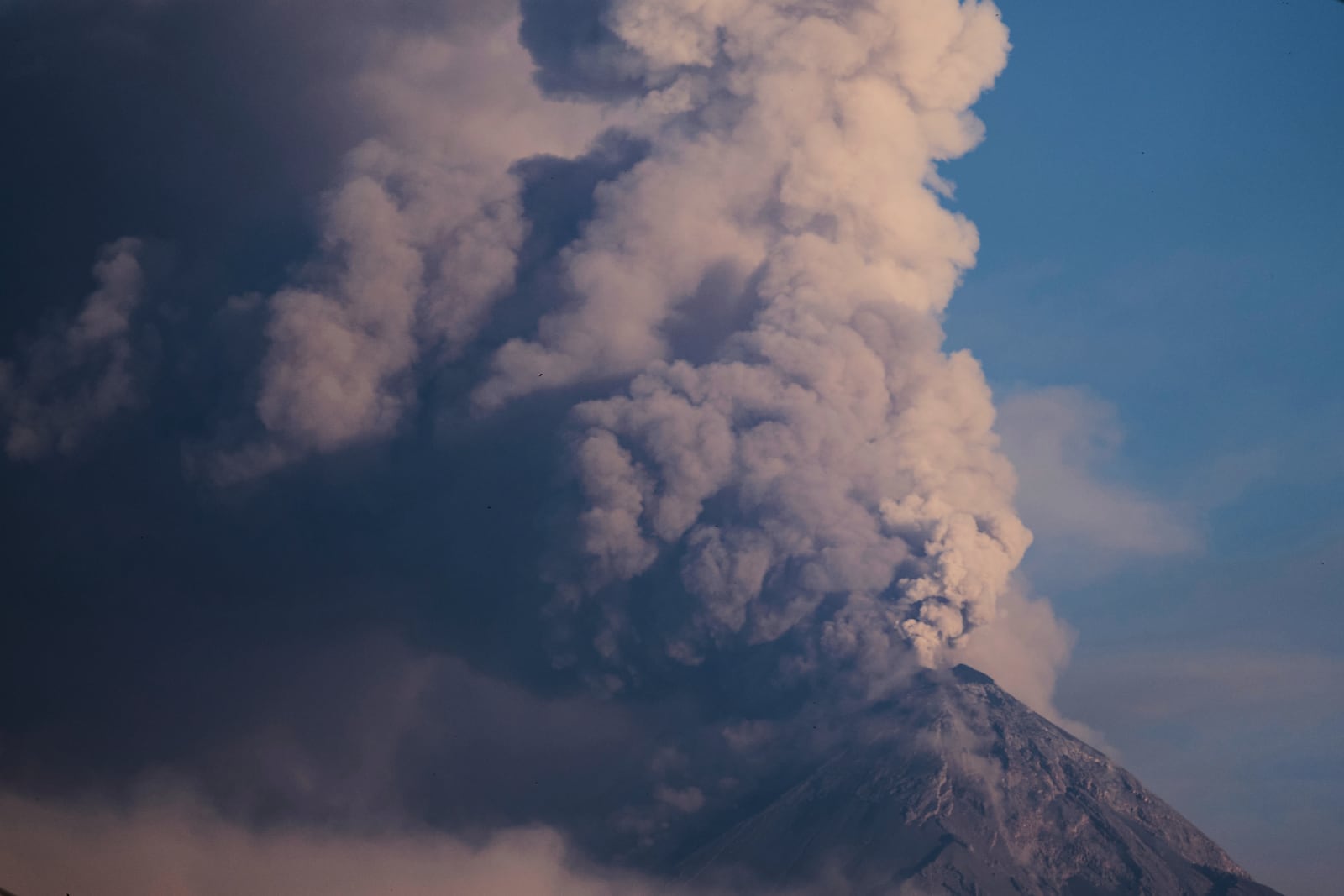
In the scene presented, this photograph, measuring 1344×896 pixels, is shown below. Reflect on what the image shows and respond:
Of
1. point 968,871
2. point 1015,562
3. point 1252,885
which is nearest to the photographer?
point 1015,562

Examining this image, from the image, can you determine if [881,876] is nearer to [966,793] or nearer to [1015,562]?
[966,793]

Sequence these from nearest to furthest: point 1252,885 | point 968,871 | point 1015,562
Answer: point 1015,562, point 968,871, point 1252,885

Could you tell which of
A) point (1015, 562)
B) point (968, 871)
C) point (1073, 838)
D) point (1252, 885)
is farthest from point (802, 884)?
point (1252, 885)

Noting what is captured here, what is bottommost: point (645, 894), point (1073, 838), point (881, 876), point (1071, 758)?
point (645, 894)

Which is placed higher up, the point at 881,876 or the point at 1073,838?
the point at 1073,838

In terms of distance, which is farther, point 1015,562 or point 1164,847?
point 1164,847

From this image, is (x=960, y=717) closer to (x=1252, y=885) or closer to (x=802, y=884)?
(x=802, y=884)

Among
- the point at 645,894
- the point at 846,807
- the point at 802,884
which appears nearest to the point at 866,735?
the point at 846,807
